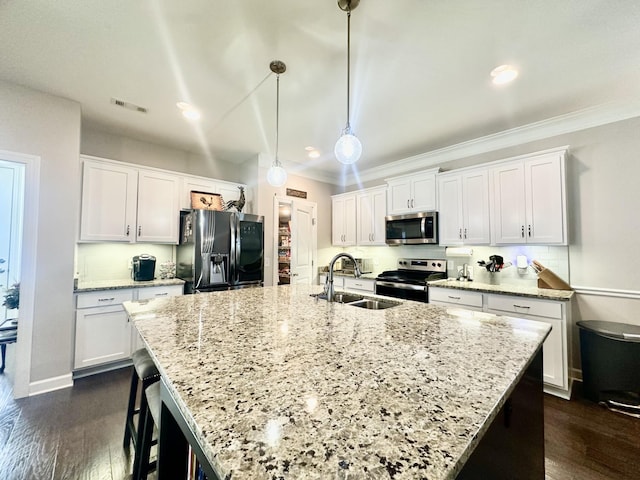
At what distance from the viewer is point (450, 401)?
0.66 meters

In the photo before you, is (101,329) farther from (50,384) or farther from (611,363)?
(611,363)

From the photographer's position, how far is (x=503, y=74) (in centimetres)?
→ 215

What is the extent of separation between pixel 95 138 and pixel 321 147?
2.81 meters

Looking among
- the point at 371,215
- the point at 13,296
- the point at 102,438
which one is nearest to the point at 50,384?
the point at 13,296

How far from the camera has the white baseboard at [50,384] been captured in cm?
240

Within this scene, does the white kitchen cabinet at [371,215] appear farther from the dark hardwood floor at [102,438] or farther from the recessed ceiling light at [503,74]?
the dark hardwood floor at [102,438]

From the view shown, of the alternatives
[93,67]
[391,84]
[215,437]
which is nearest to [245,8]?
[391,84]

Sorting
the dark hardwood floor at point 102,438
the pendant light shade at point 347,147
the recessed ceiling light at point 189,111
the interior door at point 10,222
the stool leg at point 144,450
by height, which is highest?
the recessed ceiling light at point 189,111

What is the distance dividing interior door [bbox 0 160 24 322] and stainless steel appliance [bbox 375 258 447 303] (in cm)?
393

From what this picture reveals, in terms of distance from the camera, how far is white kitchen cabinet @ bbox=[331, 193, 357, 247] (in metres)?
4.68

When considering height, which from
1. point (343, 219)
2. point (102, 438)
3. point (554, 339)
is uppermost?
point (343, 219)

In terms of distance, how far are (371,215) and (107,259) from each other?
12.2 ft

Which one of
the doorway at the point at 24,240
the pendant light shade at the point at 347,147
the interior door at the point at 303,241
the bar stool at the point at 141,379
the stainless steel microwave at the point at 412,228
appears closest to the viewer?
the bar stool at the point at 141,379

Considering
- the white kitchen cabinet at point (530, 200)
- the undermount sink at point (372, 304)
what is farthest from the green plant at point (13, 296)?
the white kitchen cabinet at point (530, 200)
